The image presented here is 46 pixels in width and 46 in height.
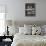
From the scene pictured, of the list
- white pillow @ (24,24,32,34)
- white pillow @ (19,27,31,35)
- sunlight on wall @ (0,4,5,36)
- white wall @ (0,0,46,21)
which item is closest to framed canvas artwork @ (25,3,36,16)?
white wall @ (0,0,46,21)

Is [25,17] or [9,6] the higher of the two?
[9,6]

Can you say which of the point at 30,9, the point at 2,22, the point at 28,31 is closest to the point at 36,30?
the point at 28,31

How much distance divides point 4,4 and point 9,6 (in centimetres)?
22

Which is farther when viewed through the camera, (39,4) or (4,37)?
(39,4)

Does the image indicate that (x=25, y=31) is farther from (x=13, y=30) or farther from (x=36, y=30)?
(x=13, y=30)

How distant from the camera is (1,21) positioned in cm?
477

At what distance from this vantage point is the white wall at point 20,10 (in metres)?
4.76

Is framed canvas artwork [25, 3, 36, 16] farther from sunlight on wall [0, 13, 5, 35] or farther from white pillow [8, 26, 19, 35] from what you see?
sunlight on wall [0, 13, 5, 35]

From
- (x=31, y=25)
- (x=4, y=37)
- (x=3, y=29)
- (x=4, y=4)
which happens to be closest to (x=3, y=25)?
(x=3, y=29)

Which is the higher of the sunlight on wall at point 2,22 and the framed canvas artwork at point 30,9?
the framed canvas artwork at point 30,9

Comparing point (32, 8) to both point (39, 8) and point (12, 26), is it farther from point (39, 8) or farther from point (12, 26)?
point (12, 26)

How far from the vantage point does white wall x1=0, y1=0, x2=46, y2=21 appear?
4758mm

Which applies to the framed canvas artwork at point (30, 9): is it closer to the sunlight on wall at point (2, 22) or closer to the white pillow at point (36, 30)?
the white pillow at point (36, 30)

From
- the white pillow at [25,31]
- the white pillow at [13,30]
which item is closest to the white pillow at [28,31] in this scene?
the white pillow at [25,31]
